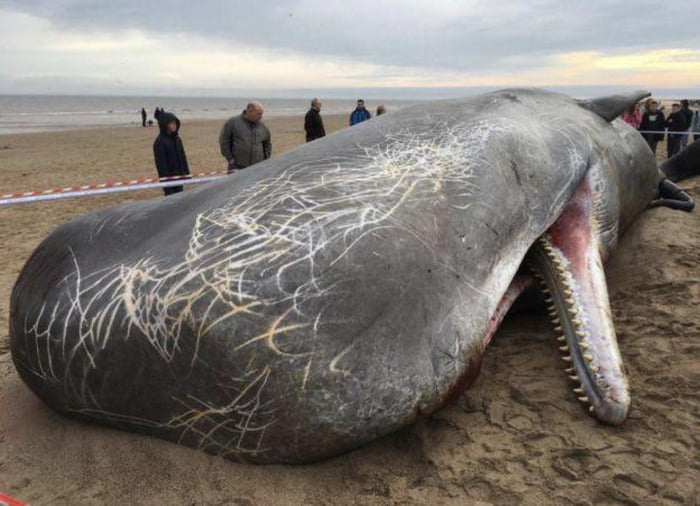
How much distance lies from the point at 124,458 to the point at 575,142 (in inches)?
159

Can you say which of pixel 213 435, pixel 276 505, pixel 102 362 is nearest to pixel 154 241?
pixel 102 362

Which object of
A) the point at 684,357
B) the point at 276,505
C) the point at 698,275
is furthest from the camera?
the point at 698,275

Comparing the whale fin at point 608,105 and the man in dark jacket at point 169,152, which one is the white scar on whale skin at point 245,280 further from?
the man in dark jacket at point 169,152

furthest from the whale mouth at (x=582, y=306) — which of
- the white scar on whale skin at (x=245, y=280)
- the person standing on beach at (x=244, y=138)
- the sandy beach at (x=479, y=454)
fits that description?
the person standing on beach at (x=244, y=138)

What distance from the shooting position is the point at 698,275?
5012 millimetres

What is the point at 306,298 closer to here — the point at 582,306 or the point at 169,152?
the point at 582,306

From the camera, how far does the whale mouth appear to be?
3.37 meters

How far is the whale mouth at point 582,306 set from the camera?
3.37 metres

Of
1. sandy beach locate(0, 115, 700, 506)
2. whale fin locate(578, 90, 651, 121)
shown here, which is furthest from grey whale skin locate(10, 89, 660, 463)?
whale fin locate(578, 90, 651, 121)

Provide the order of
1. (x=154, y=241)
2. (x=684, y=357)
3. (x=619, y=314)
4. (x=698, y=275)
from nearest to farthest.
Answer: (x=154, y=241) < (x=684, y=357) < (x=619, y=314) < (x=698, y=275)

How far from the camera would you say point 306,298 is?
112 inches

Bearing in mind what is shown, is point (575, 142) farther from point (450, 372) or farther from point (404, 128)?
point (450, 372)

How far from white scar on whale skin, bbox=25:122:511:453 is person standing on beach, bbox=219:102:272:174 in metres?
5.27

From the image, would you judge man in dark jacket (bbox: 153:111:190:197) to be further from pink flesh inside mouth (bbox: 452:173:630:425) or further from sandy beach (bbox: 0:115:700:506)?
pink flesh inside mouth (bbox: 452:173:630:425)
